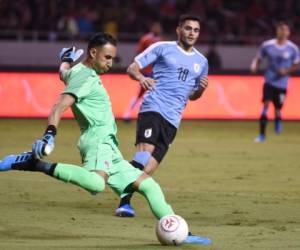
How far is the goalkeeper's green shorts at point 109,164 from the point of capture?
7938 mm

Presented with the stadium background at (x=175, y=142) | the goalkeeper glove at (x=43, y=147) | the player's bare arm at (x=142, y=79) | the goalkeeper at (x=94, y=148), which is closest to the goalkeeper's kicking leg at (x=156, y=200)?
the goalkeeper at (x=94, y=148)

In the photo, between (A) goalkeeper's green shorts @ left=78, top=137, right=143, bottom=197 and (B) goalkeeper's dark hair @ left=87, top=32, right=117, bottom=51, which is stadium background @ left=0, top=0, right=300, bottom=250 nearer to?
(A) goalkeeper's green shorts @ left=78, top=137, right=143, bottom=197

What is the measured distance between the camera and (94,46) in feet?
26.4

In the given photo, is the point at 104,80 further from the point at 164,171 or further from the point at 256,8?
the point at 164,171

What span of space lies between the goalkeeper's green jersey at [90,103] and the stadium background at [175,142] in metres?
0.99

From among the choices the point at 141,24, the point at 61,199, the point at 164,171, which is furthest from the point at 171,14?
the point at 61,199

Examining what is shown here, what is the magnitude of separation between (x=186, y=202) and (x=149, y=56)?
178cm

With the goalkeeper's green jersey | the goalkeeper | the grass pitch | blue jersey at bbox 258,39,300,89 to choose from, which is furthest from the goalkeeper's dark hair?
blue jersey at bbox 258,39,300,89

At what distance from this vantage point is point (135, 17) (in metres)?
26.8

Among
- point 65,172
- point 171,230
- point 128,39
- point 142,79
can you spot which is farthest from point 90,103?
point 128,39

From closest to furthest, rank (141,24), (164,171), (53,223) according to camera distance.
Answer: (53,223)
(164,171)
(141,24)

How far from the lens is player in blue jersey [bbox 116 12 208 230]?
1018cm

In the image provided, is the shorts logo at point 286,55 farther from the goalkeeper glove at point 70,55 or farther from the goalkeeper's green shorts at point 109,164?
the goalkeeper's green shorts at point 109,164

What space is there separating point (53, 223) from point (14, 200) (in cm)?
174
